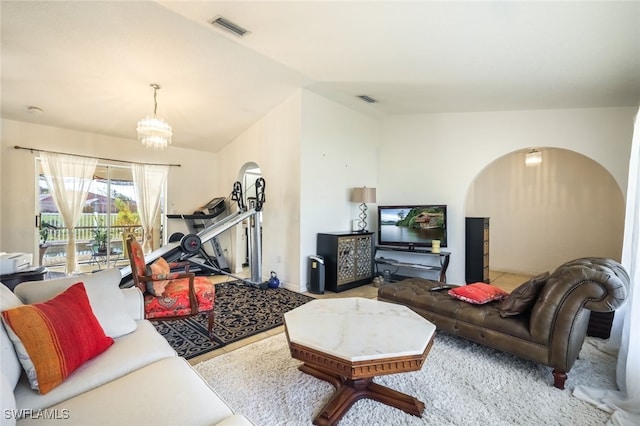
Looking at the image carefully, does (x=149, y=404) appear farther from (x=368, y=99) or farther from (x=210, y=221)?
(x=210, y=221)

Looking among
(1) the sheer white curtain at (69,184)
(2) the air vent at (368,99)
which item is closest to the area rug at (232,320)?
(1) the sheer white curtain at (69,184)

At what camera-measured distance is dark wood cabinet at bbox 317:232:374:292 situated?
14.9 ft

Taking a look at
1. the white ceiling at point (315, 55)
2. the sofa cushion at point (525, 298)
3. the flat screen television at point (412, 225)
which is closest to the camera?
the sofa cushion at point (525, 298)

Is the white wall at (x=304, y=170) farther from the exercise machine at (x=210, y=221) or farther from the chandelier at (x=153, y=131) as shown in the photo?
the chandelier at (x=153, y=131)

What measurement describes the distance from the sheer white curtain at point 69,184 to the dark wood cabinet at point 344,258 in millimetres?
4316

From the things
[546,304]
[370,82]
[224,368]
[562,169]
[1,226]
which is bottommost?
[224,368]

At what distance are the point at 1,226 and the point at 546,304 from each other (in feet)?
23.0

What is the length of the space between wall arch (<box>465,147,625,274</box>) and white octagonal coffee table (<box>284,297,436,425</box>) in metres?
3.77

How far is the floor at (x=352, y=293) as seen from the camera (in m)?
2.62

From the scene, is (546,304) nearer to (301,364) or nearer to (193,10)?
(301,364)

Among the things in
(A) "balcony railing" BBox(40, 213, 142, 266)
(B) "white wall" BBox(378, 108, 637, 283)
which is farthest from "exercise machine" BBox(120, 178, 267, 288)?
(B) "white wall" BBox(378, 108, 637, 283)

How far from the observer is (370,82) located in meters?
3.91

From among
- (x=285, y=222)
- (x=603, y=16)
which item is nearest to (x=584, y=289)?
(x=603, y=16)

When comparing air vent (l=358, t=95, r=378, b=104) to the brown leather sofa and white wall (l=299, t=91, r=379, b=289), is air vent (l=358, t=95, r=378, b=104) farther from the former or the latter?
the brown leather sofa
